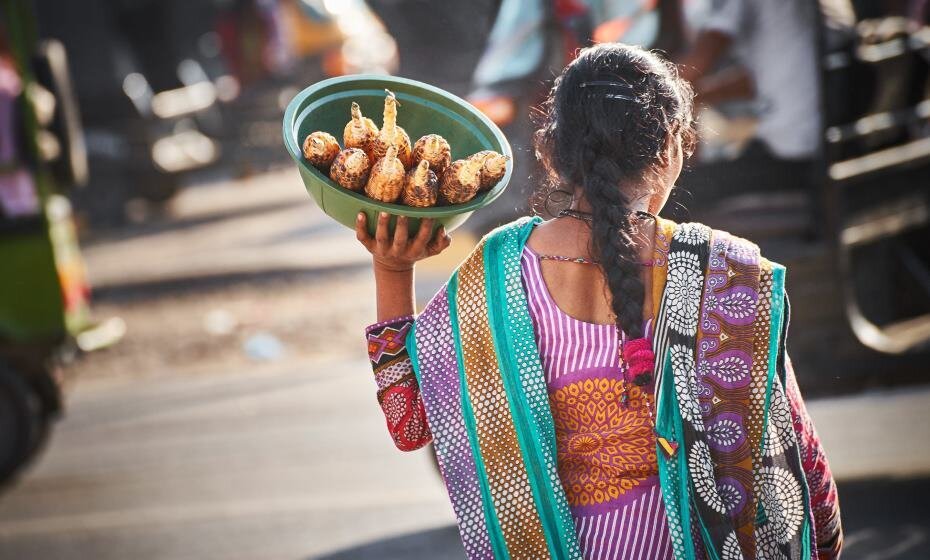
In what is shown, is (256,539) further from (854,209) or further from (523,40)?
(854,209)

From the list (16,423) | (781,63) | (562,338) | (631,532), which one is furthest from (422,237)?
(16,423)

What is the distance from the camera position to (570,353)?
1722 millimetres

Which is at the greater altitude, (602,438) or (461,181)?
(461,181)

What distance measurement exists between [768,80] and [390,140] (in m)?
2.95

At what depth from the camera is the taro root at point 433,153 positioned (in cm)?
187

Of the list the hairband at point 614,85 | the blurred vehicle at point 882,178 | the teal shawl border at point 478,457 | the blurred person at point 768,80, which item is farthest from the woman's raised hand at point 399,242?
the blurred vehicle at point 882,178

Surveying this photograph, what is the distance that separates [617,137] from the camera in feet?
5.44

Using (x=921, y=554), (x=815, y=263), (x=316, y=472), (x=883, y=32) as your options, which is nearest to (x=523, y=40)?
(x=815, y=263)

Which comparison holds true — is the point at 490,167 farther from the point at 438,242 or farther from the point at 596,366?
the point at 596,366

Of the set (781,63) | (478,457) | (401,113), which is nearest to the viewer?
(478,457)

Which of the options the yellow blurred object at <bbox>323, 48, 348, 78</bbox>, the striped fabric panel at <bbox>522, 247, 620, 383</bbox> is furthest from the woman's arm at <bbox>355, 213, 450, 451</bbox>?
the yellow blurred object at <bbox>323, 48, 348, 78</bbox>

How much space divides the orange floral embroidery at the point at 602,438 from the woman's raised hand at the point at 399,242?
34 cm

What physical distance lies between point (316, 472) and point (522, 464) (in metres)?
3.10

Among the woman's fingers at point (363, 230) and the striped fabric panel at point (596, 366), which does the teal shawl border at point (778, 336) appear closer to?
the striped fabric panel at point (596, 366)
